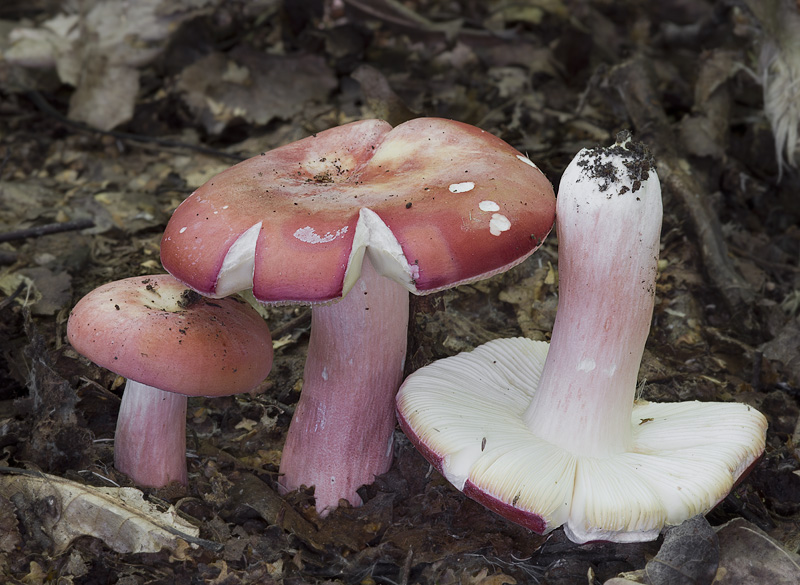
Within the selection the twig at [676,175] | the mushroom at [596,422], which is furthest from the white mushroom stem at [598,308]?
the twig at [676,175]

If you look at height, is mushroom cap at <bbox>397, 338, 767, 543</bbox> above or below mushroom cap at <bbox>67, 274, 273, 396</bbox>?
below

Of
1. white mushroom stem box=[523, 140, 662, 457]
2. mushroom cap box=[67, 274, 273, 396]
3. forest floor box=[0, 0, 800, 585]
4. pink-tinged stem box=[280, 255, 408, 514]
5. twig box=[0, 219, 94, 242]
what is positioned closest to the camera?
white mushroom stem box=[523, 140, 662, 457]

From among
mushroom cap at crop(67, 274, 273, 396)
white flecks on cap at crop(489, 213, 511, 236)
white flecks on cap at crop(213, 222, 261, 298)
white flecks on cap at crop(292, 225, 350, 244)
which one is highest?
white flecks on cap at crop(489, 213, 511, 236)

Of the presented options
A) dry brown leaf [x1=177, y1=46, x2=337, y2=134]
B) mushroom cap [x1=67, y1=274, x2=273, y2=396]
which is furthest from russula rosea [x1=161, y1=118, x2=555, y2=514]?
dry brown leaf [x1=177, y1=46, x2=337, y2=134]

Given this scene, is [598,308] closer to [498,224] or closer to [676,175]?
[498,224]

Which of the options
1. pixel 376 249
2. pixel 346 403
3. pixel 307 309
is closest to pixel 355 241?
pixel 376 249

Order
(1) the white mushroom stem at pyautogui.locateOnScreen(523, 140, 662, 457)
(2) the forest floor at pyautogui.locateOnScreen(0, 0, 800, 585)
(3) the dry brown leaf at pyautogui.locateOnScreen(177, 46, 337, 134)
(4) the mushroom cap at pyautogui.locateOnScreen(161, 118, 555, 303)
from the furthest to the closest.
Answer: (3) the dry brown leaf at pyautogui.locateOnScreen(177, 46, 337, 134) → (2) the forest floor at pyautogui.locateOnScreen(0, 0, 800, 585) → (1) the white mushroom stem at pyautogui.locateOnScreen(523, 140, 662, 457) → (4) the mushroom cap at pyautogui.locateOnScreen(161, 118, 555, 303)

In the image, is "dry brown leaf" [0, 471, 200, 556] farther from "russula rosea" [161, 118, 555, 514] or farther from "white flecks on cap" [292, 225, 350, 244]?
"white flecks on cap" [292, 225, 350, 244]
